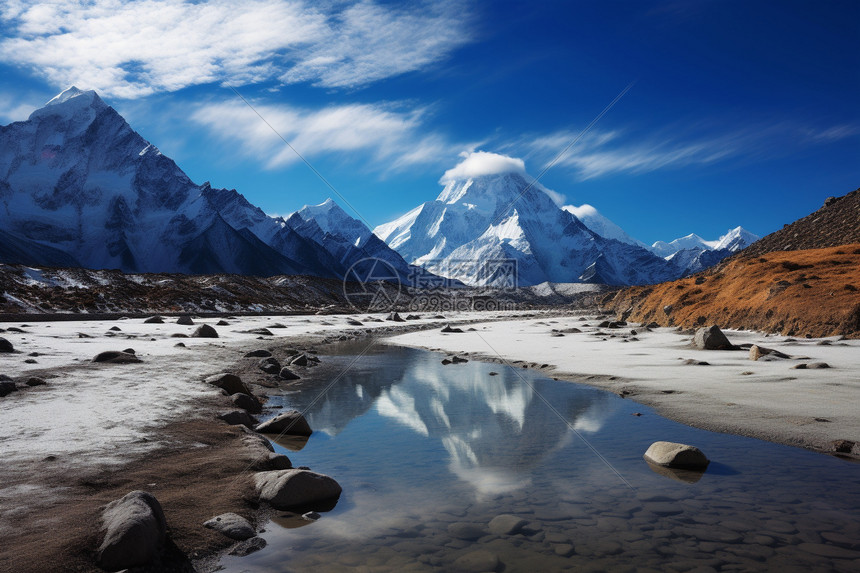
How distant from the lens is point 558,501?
730 cm

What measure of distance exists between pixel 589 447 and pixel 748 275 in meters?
32.0

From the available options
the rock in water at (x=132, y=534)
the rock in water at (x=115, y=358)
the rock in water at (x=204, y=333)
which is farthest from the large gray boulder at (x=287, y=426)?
the rock in water at (x=204, y=333)

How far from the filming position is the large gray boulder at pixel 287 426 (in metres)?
11.1

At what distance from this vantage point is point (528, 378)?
1905 cm

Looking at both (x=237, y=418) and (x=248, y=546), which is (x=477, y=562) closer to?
(x=248, y=546)

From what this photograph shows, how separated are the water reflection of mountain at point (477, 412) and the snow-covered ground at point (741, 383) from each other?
1.94 meters

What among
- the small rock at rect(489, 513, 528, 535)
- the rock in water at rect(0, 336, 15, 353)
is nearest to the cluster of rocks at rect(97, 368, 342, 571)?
the small rock at rect(489, 513, 528, 535)

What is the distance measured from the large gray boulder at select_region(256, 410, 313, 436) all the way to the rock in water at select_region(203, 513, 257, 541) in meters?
4.84

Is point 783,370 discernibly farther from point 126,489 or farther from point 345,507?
point 126,489

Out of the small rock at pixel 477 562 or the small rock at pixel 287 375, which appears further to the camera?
the small rock at pixel 287 375

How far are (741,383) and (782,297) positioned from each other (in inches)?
686

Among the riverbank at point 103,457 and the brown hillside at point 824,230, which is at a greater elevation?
the brown hillside at point 824,230

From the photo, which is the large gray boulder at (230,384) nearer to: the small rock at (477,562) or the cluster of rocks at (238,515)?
the cluster of rocks at (238,515)

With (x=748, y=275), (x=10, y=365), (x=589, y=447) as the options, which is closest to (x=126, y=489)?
(x=589, y=447)
